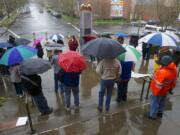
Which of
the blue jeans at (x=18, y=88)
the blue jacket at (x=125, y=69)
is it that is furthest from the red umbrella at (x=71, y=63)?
the blue jeans at (x=18, y=88)

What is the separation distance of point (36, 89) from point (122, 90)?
2558 mm

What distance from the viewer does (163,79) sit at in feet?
17.6

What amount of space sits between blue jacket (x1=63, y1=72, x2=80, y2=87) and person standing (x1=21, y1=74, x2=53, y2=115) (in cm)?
65

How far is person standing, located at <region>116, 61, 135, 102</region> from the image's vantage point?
6.39 metres

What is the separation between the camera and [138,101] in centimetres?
702

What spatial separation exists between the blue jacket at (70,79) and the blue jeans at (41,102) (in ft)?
2.35

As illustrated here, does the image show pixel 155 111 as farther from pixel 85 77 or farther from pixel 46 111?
pixel 85 77

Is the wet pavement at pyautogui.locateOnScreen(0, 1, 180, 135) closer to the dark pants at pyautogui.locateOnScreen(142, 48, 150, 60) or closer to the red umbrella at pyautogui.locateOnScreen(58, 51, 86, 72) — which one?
the red umbrella at pyautogui.locateOnScreen(58, 51, 86, 72)

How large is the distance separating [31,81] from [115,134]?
2.40 m

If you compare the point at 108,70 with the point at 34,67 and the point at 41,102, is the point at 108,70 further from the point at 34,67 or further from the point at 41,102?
the point at 41,102

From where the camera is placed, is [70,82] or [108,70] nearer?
[108,70]

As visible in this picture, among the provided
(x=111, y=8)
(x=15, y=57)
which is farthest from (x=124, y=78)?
(x=111, y=8)

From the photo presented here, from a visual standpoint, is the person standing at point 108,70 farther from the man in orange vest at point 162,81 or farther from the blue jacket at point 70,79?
the man in orange vest at point 162,81

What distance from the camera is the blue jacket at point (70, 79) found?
591 cm
